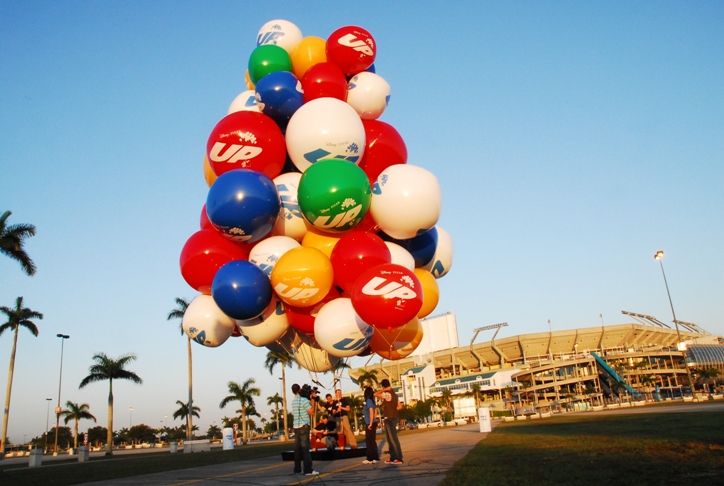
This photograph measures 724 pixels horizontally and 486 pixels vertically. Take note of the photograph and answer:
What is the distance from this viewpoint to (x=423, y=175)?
955cm

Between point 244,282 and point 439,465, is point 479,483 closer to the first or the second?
point 439,465

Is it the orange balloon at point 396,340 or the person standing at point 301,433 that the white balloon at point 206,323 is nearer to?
the person standing at point 301,433

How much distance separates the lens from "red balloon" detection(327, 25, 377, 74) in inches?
417

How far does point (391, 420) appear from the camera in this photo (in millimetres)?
9828

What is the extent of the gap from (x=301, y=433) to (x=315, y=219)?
12.8 ft

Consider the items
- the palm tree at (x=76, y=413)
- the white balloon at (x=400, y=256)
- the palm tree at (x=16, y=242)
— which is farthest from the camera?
the palm tree at (x=76, y=413)

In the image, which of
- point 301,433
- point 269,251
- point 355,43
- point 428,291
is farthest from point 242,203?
point 355,43

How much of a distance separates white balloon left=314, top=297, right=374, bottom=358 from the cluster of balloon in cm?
2

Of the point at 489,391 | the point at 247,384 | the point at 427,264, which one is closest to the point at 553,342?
the point at 489,391

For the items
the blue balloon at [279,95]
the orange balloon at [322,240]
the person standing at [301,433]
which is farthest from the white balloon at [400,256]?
the blue balloon at [279,95]

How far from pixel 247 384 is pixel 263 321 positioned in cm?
5264

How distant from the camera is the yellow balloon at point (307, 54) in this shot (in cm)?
1100

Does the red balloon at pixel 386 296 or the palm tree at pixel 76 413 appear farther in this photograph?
the palm tree at pixel 76 413

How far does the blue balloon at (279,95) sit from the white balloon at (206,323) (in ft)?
13.3
